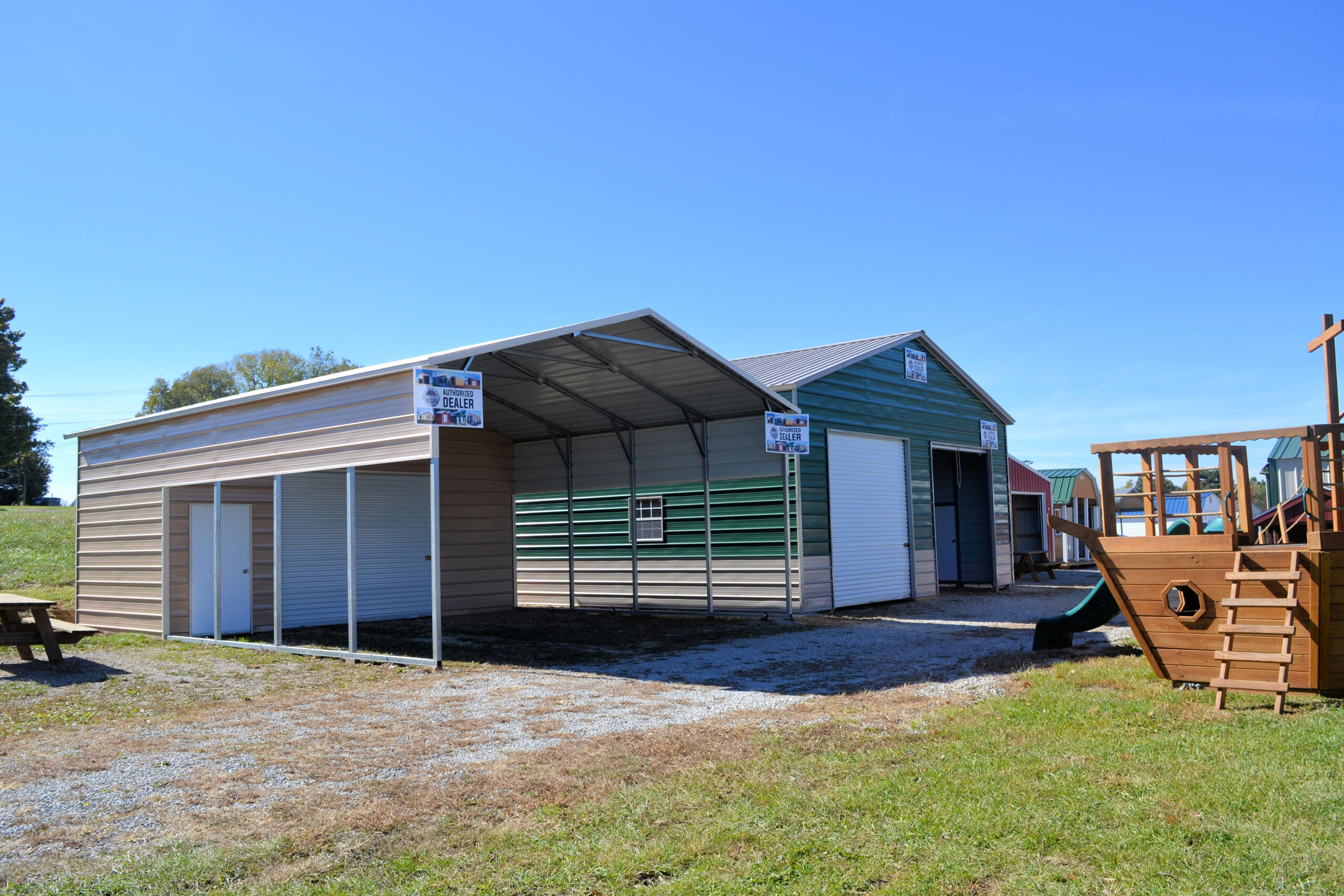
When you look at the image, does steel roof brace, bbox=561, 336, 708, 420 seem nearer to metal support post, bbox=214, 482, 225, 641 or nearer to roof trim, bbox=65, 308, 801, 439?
roof trim, bbox=65, 308, 801, 439

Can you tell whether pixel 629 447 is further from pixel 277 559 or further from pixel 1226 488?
pixel 1226 488

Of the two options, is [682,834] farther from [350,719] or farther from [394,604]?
[394,604]

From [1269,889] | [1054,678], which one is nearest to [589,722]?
[1054,678]

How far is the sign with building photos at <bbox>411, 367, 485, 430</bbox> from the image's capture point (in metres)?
9.60

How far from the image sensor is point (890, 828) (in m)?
4.22

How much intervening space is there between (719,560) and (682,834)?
1081cm

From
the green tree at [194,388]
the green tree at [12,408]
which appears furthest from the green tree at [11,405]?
the green tree at [194,388]

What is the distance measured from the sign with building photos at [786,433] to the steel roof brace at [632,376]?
4.68 ft

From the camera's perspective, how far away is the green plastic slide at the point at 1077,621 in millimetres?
9609

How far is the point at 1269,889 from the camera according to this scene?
11.3 feet

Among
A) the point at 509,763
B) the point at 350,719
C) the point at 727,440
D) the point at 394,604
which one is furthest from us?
the point at 394,604

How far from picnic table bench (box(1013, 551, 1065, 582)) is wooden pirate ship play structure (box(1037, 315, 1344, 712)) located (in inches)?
579

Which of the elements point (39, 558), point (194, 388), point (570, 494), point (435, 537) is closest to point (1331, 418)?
point (435, 537)

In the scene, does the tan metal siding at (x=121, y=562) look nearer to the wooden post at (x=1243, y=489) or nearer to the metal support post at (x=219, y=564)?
the metal support post at (x=219, y=564)
